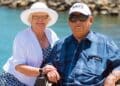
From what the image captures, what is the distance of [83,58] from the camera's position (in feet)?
11.5

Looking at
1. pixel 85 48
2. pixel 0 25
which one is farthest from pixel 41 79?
pixel 0 25

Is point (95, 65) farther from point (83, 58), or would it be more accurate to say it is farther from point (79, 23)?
point (79, 23)

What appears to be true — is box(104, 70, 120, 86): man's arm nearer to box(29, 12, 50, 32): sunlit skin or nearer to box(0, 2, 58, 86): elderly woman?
box(0, 2, 58, 86): elderly woman

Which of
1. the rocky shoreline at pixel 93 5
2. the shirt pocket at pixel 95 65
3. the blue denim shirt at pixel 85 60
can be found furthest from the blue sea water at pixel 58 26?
the shirt pocket at pixel 95 65

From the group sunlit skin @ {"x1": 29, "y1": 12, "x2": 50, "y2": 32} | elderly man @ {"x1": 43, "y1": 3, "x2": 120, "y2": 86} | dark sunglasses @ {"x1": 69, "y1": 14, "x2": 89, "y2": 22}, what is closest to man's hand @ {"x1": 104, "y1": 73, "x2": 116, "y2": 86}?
elderly man @ {"x1": 43, "y1": 3, "x2": 120, "y2": 86}

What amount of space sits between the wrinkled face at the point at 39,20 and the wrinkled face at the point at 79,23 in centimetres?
33

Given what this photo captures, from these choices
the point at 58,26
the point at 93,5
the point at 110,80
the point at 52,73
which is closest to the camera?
the point at 110,80

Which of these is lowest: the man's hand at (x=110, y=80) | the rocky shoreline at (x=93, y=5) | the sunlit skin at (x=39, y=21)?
the rocky shoreline at (x=93, y=5)

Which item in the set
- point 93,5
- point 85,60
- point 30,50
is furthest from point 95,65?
point 93,5

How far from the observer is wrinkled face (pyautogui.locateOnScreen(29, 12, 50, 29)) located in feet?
12.5

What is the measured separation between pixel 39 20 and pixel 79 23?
40 cm

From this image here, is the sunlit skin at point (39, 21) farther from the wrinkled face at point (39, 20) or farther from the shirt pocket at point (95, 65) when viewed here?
the shirt pocket at point (95, 65)

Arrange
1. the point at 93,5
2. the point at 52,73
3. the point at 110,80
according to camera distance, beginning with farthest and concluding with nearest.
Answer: the point at 93,5 < the point at 52,73 < the point at 110,80

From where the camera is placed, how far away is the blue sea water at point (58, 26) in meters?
20.6
